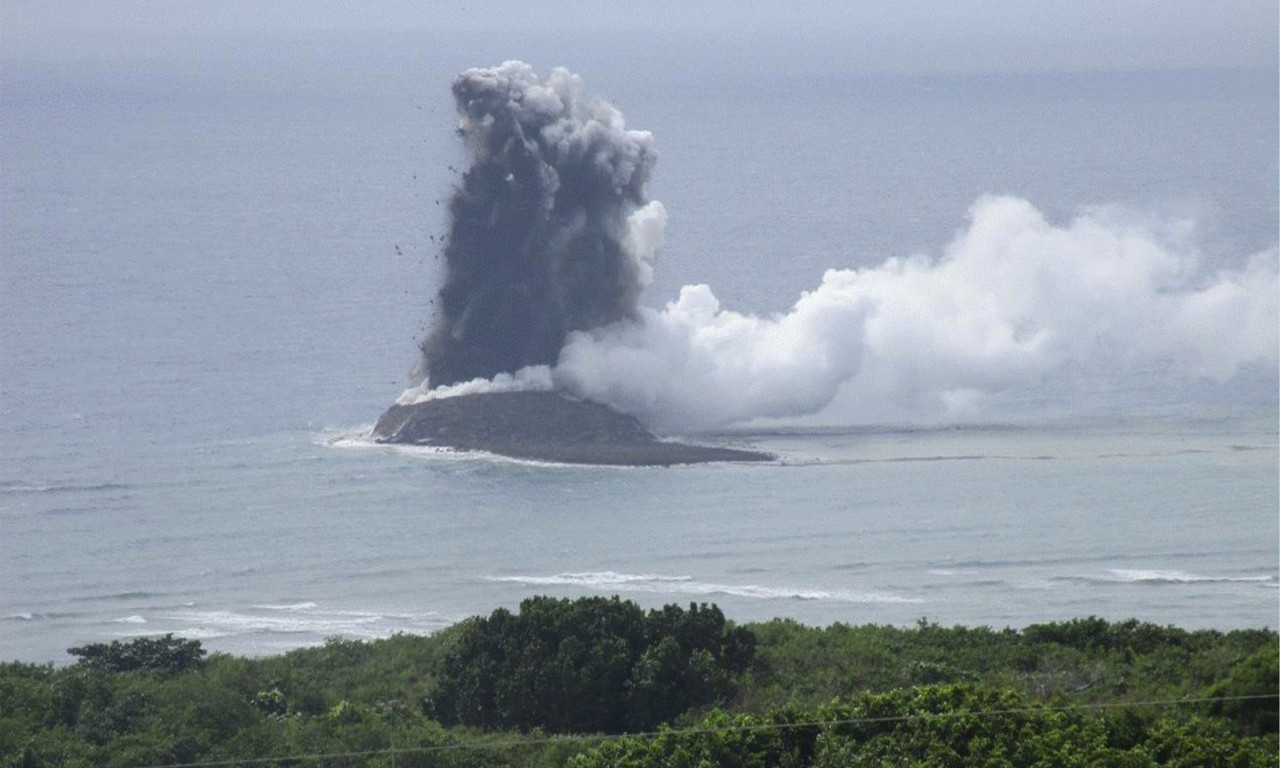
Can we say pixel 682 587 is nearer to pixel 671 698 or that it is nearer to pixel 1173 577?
pixel 1173 577

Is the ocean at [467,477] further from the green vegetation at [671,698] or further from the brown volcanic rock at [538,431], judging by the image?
the green vegetation at [671,698]

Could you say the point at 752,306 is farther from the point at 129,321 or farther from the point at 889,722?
the point at 889,722

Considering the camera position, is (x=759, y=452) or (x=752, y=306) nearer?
(x=759, y=452)

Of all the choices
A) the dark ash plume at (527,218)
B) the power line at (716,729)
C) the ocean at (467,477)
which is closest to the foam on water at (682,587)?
the ocean at (467,477)

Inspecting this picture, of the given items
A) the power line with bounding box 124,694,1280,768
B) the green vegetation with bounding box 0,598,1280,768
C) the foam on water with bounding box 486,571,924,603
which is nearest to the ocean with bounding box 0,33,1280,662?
the foam on water with bounding box 486,571,924,603

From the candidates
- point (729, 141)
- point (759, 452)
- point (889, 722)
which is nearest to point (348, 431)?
point (759, 452)
